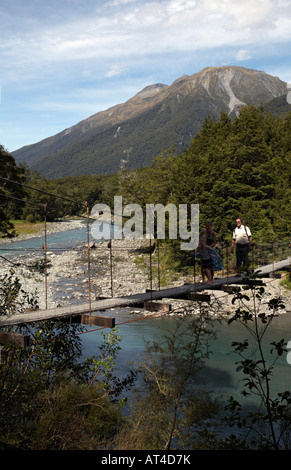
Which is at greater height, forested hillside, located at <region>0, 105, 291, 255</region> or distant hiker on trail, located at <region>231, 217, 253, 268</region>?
forested hillside, located at <region>0, 105, 291, 255</region>

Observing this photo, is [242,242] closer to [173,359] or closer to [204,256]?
[204,256]

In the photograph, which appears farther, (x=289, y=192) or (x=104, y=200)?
(x=104, y=200)

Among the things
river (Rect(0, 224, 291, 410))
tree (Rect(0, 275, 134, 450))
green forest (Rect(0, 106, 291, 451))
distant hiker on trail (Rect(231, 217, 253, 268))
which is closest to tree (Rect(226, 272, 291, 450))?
green forest (Rect(0, 106, 291, 451))

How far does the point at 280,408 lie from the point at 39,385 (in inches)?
143

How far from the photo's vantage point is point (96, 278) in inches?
822

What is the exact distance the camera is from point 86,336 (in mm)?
12680

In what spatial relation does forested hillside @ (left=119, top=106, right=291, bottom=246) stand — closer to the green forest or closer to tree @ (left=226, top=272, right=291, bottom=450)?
the green forest

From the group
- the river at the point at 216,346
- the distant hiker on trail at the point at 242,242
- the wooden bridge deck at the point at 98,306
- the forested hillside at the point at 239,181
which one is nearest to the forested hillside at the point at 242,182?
the forested hillside at the point at 239,181

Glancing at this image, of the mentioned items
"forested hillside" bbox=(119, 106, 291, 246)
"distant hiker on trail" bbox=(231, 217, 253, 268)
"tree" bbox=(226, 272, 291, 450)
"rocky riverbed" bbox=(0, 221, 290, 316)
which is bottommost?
"rocky riverbed" bbox=(0, 221, 290, 316)

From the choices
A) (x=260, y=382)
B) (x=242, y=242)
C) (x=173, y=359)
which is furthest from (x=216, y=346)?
(x=260, y=382)

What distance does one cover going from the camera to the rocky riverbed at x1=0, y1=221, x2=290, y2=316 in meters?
15.7

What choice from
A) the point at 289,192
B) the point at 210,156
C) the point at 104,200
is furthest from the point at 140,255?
the point at 104,200

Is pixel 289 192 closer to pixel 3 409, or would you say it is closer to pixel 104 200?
pixel 3 409
